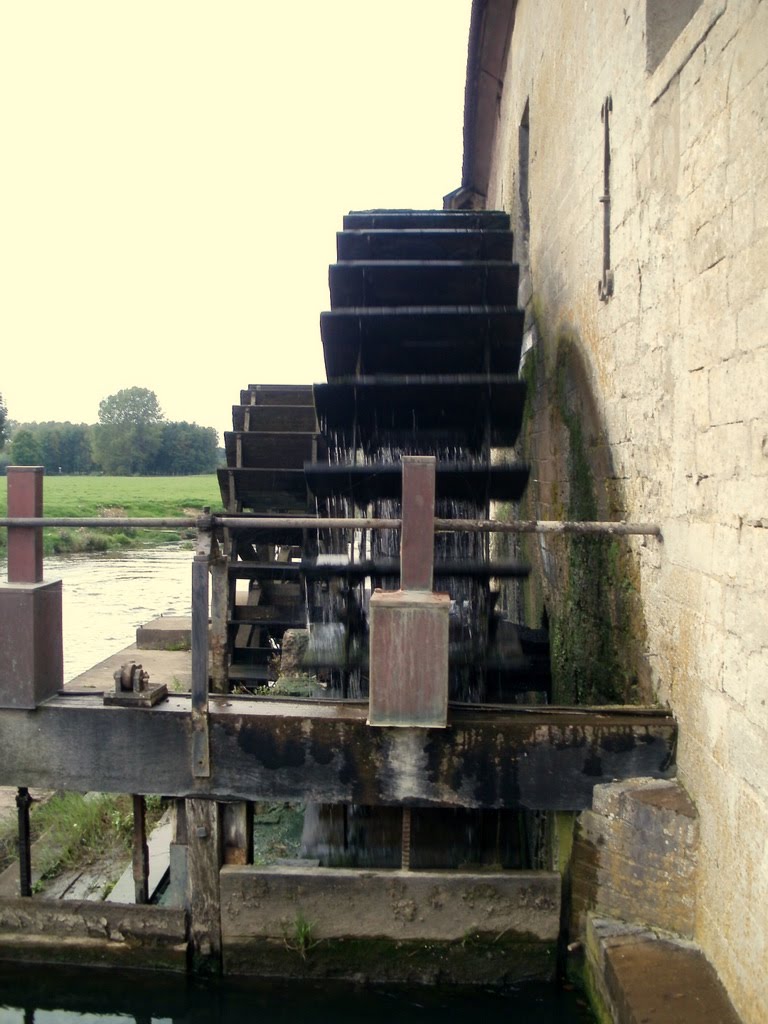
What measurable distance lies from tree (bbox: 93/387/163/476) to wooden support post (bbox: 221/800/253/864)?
73.2 m

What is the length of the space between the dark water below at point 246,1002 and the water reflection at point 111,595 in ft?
19.8

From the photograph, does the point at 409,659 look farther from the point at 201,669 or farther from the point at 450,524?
the point at 201,669

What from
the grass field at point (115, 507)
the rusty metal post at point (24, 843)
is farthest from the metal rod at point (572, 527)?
the grass field at point (115, 507)

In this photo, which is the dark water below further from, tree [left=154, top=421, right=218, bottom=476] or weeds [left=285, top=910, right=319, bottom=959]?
tree [left=154, top=421, right=218, bottom=476]

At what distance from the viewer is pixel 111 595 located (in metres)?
17.7

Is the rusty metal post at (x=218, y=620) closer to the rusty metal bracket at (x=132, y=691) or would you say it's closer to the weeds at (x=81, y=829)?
the rusty metal bracket at (x=132, y=691)

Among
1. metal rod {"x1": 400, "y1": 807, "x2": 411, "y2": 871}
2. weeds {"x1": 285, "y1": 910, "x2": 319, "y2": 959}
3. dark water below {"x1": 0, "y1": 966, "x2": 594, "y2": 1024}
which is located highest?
metal rod {"x1": 400, "y1": 807, "x2": 411, "y2": 871}

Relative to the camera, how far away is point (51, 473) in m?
79.8

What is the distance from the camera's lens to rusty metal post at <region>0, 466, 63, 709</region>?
12.5 feet

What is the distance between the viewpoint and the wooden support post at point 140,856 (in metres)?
4.00

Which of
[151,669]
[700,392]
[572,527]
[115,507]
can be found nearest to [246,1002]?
[572,527]

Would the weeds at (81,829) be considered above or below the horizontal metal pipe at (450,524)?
below

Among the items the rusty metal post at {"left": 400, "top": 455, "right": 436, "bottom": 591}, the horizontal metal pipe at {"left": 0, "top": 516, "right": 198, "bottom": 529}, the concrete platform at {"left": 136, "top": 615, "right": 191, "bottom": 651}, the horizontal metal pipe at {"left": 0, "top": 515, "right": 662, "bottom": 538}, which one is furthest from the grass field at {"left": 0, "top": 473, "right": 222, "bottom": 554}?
the rusty metal post at {"left": 400, "top": 455, "right": 436, "bottom": 591}

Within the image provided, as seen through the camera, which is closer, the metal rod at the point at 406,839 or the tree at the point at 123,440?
the metal rod at the point at 406,839
